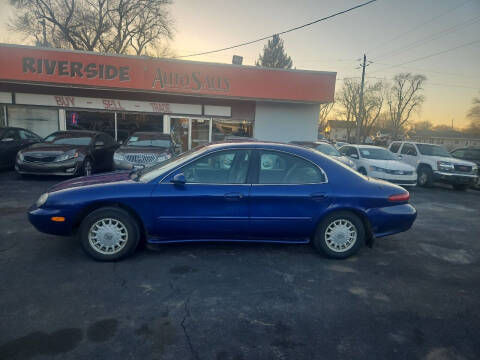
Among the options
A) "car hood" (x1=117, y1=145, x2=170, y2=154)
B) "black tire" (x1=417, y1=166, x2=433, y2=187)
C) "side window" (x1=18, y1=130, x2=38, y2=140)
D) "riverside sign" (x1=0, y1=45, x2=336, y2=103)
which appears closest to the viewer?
"car hood" (x1=117, y1=145, x2=170, y2=154)

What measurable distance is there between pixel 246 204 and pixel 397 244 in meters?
2.76

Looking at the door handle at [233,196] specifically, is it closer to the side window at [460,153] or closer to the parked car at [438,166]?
the parked car at [438,166]

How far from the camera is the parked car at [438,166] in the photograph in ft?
36.3

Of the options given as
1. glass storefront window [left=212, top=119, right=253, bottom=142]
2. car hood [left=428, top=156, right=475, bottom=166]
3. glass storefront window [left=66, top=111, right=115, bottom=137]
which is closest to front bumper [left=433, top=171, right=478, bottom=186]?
car hood [left=428, top=156, right=475, bottom=166]

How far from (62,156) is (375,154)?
1043cm

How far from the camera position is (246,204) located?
151 inches

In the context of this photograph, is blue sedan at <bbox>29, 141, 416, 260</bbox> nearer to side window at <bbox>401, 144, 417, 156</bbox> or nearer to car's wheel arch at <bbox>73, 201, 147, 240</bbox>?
car's wheel arch at <bbox>73, 201, 147, 240</bbox>

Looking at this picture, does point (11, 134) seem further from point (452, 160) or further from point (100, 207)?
point (452, 160)

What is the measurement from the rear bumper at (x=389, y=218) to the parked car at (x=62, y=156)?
804 cm

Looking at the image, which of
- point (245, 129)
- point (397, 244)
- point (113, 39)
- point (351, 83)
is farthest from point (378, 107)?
point (397, 244)

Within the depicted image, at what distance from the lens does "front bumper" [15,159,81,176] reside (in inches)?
336

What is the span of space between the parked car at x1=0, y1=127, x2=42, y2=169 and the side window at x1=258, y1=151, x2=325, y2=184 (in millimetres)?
9644

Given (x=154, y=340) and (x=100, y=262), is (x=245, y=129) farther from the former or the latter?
(x=154, y=340)

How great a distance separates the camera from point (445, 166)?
1114 cm
